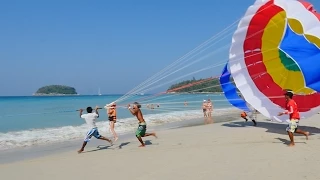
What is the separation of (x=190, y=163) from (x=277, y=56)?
5175mm

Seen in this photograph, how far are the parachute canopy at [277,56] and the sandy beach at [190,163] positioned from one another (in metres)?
1.39

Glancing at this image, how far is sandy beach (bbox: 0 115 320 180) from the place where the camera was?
574 cm

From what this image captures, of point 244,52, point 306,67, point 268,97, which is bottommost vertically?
point 268,97

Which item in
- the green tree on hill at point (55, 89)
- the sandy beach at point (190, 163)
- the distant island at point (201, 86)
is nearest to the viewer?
the sandy beach at point (190, 163)

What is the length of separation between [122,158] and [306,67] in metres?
5.36

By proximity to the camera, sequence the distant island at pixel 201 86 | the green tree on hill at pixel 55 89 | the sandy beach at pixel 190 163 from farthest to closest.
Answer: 1. the green tree on hill at pixel 55 89
2. the distant island at pixel 201 86
3. the sandy beach at pixel 190 163

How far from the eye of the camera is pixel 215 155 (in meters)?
7.16

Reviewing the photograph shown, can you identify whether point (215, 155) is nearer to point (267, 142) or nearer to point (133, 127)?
point (267, 142)

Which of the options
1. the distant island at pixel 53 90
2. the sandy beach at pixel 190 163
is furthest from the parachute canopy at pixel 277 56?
the distant island at pixel 53 90

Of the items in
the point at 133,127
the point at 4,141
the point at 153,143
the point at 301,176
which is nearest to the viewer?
the point at 301,176

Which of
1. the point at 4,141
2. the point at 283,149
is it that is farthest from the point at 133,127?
the point at 283,149

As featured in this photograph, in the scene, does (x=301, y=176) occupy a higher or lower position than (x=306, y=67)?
lower

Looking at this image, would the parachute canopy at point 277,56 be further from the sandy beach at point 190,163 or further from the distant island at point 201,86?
the sandy beach at point 190,163

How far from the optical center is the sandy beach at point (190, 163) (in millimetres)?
5739
